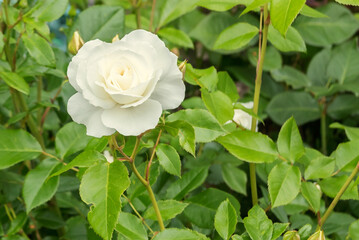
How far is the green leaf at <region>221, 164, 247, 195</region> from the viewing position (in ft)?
2.92

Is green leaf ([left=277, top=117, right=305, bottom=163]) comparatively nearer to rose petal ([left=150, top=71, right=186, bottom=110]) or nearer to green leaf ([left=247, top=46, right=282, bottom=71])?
rose petal ([left=150, top=71, right=186, bottom=110])

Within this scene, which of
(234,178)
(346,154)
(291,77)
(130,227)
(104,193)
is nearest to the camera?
(104,193)

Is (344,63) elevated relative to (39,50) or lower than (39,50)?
lower

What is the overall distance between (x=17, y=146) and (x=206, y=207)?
0.31m

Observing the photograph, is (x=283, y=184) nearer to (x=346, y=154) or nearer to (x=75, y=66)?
(x=346, y=154)

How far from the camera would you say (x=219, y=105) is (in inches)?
24.0

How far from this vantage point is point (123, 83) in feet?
1.56

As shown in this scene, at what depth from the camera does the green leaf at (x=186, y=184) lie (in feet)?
2.43

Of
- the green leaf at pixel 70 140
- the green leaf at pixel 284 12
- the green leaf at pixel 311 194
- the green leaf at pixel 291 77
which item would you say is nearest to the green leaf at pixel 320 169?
the green leaf at pixel 311 194

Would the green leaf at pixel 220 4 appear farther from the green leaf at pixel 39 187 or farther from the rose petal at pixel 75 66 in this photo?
the green leaf at pixel 39 187

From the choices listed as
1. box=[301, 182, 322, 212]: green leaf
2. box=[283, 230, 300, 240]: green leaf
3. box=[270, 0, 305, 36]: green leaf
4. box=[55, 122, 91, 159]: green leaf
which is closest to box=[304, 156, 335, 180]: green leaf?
box=[301, 182, 322, 212]: green leaf

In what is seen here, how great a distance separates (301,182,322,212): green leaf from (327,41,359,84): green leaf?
64 cm

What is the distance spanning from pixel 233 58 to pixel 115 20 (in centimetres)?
59

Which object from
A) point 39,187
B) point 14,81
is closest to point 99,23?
point 14,81
